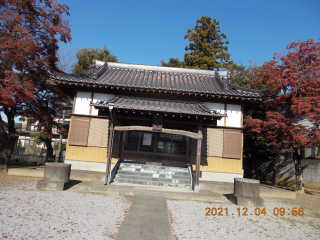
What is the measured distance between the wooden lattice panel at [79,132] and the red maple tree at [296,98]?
8.69 meters

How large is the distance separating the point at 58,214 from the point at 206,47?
24.5 metres

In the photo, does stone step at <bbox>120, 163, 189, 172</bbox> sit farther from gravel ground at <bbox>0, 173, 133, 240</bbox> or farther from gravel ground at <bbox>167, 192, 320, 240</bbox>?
gravel ground at <bbox>167, 192, 320, 240</bbox>

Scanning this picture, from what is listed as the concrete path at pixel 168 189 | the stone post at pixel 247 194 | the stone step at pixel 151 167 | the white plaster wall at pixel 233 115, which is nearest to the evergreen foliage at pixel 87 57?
the concrete path at pixel 168 189

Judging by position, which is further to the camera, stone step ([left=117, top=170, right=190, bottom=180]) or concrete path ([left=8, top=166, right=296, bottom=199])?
stone step ([left=117, top=170, right=190, bottom=180])

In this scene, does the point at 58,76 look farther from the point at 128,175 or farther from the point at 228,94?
the point at 228,94

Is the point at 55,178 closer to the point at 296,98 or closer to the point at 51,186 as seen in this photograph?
the point at 51,186

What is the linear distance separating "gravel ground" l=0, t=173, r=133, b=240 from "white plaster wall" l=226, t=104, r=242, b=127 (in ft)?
22.7

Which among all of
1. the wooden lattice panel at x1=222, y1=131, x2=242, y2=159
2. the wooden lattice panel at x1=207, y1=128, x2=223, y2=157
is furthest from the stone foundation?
the wooden lattice panel at x1=222, y1=131, x2=242, y2=159

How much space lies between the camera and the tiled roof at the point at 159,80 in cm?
1146

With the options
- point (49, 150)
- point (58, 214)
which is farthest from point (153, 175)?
point (49, 150)

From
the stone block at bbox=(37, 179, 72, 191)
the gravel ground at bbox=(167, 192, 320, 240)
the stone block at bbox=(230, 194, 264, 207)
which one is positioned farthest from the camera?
the stone block at bbox=(37, 179, 72, 191)

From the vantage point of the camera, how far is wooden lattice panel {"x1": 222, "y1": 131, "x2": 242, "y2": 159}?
1164 cm

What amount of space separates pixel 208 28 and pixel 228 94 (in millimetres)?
18695

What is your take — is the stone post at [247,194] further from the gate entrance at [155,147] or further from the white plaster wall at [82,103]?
the white plaster wall at [82,103]
